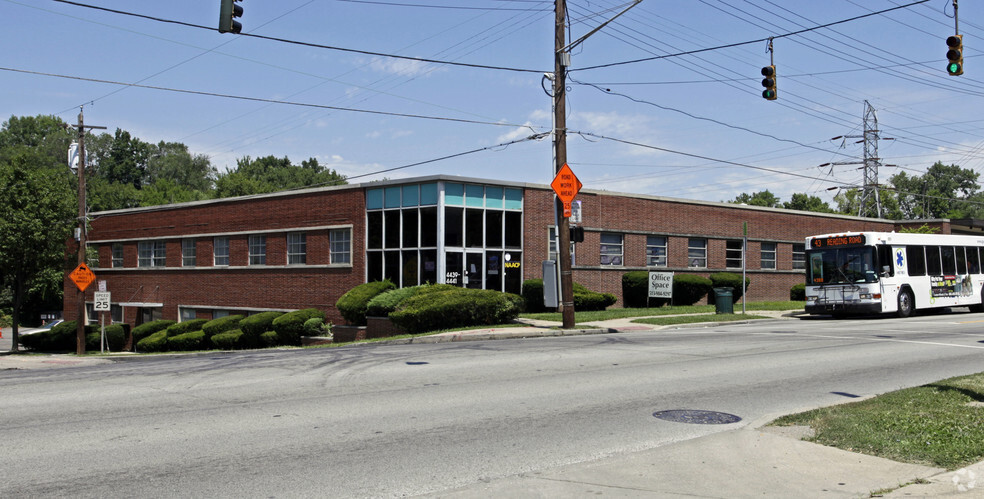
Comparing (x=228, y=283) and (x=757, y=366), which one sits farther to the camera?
(x=228, y=283)

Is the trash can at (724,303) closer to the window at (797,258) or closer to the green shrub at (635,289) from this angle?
the green shrub at (635,289)

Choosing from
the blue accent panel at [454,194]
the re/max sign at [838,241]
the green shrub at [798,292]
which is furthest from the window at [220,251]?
the green shrub at [798,292]

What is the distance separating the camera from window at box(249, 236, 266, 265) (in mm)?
34344

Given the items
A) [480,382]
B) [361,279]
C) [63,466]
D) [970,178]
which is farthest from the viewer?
[970,178]

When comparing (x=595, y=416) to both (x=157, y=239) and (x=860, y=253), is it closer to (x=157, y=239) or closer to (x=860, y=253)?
(x=860, y=253)

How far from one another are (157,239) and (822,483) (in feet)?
129

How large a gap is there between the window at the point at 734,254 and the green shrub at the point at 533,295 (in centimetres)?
1272

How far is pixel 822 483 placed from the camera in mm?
5887

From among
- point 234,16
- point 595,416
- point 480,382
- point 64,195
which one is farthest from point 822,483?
point 64,195

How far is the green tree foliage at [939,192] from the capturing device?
111000 mm

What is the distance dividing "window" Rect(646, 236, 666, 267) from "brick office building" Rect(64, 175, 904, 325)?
0.06 m

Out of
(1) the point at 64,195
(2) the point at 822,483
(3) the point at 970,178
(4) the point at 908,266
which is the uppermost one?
(3) the point at 970,178

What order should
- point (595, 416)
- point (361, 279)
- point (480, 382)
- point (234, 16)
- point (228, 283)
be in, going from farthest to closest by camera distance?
point (228, 283), point (361, 279), point (234, 16), point (480, 382), point (595, 416)

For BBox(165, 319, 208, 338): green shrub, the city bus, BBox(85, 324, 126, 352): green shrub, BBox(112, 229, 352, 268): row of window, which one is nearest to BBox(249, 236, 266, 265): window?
BBox(112, 229, 352, 268): row of window
